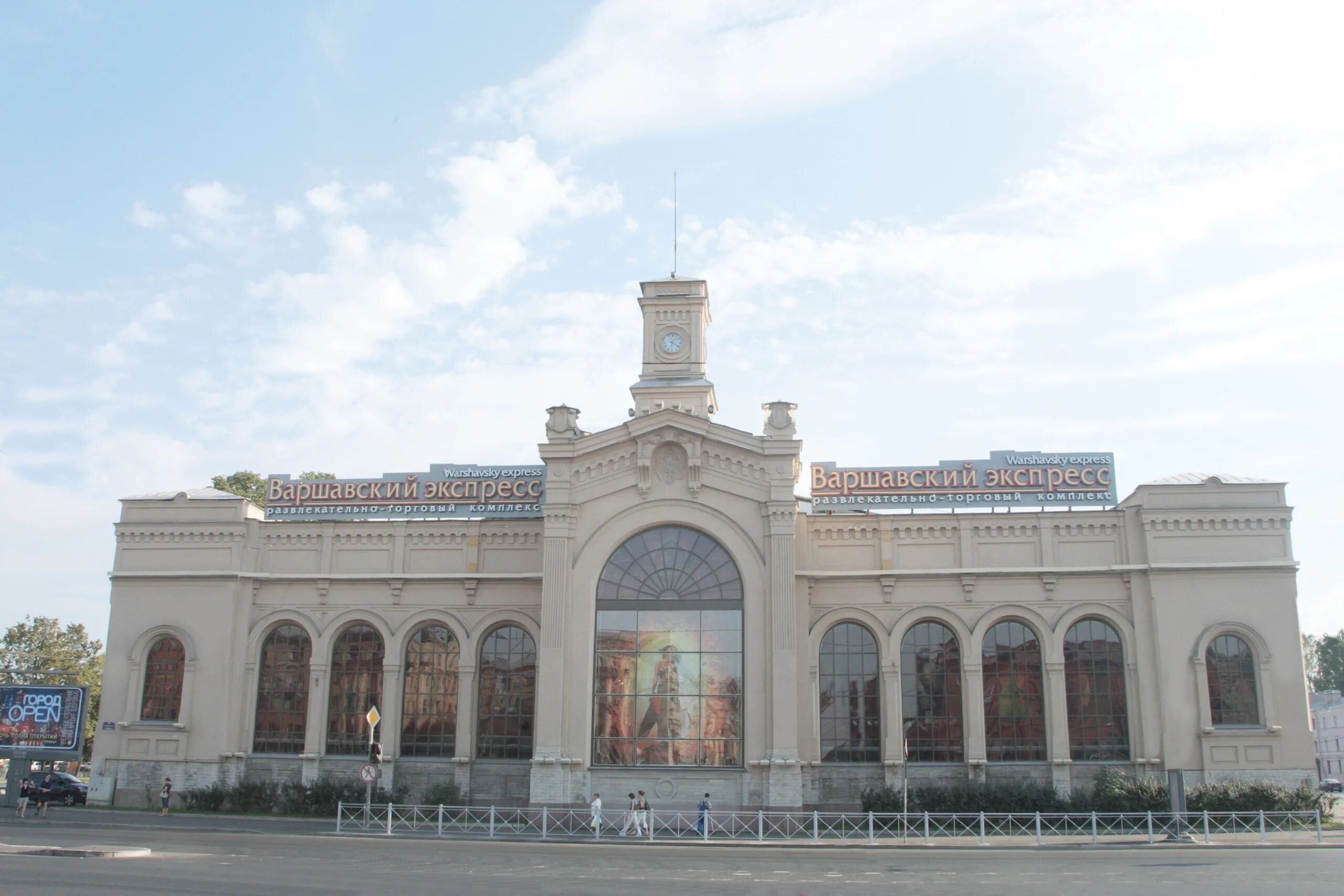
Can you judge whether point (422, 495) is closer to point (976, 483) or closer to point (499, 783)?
point (499, 783)

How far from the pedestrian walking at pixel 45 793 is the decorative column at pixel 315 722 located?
30.4 ft

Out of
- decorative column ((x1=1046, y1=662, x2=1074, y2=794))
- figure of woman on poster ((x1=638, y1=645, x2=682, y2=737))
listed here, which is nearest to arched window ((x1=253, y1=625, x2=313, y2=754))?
figure of woman on poster ((x1=638, y1=645, x2=682, y2=737))

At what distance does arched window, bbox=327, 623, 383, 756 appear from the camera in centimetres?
4634

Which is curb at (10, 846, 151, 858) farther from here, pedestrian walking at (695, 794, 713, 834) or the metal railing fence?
pedestrian walking at (695, 794, 713, 834)

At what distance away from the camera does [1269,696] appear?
4212 centimetres

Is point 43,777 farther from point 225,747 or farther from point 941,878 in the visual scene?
point 941,878

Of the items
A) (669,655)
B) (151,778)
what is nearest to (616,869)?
(669,655)

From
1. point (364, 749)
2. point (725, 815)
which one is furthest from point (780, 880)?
point (364, 749)

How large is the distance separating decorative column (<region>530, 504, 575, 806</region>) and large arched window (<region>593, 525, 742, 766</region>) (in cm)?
144

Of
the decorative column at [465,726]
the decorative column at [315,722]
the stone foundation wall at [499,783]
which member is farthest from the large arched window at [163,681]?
the stone foundation wall at [499,783]

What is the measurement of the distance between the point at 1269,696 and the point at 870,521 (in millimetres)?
16348

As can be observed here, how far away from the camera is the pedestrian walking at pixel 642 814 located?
37.5 m

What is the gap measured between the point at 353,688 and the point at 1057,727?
28877 mm

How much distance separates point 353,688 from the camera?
1854 inches
